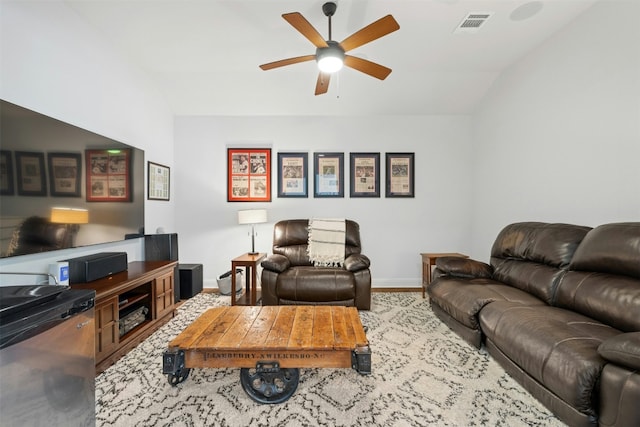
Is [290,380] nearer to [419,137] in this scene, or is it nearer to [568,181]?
[568,181]

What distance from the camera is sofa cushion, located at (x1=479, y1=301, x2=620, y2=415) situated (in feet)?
4.09

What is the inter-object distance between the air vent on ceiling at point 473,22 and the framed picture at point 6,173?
3.65 m

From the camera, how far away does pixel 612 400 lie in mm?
1146

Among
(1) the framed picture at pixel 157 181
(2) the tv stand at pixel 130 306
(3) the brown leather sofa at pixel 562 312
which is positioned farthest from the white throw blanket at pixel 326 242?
(1) the framed picture at pixel 157 181

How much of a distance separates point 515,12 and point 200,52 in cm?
315

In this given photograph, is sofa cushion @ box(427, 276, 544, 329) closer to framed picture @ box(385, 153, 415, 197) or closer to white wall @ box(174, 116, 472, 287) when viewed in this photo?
white wall @ box(174, 116, 472, 287)

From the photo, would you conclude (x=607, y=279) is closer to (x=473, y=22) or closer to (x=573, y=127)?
(x=573, y=127)

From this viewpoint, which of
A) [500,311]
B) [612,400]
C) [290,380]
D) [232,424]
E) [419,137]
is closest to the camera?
[612,400]

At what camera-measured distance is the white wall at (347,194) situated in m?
3.97

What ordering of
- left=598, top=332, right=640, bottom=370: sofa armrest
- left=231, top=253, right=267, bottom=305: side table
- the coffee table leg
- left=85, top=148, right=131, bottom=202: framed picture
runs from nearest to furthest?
left=598, top=332, right=640, bottom=370: sofa armrest, the coffee table leg, left=85, top=148, right=131, bottom=202: framed picture, left=231, top=253, right=267, bottom=305: side table

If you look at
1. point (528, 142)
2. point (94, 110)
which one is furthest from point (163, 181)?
point (528, 142)

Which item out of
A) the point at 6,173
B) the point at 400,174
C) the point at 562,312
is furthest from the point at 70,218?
the point at 400,174

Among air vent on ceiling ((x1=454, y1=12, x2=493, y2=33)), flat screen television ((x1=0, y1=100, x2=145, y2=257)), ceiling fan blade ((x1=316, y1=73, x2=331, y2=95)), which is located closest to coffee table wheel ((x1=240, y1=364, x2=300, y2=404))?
flat screen television ((x1=0, y1=100, x2=145, y2=257))

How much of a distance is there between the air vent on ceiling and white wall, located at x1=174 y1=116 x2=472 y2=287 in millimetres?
1479
